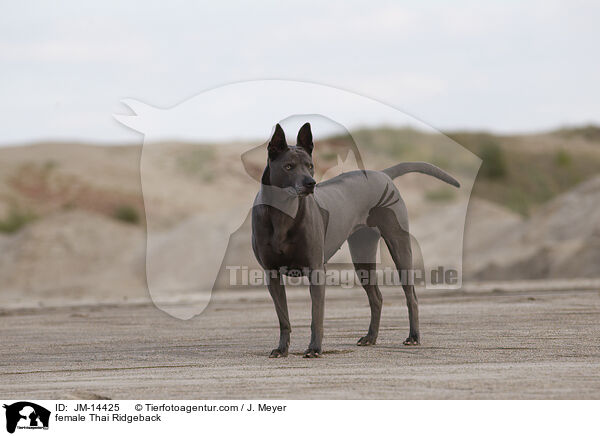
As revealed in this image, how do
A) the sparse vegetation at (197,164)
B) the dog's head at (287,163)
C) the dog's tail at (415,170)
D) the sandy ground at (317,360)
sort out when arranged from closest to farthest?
the sandy ground at (317,360), the dog's head at (287,163), the dog's tail at (415,170), the sparse vegetation at (197,164)

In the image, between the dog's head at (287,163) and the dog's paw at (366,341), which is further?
the dog's paw at (366,341)

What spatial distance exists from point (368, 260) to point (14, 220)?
123 feet

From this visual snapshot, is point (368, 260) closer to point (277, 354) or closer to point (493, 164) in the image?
point (277, 354)

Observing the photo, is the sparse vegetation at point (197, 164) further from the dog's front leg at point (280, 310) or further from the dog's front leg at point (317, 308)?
the dog's front leg at point (317, 308)

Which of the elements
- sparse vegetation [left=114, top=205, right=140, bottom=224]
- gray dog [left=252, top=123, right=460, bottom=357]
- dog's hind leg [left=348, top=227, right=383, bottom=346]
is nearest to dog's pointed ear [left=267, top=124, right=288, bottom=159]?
gray dog [left=252, top=123, right=460, bottom=357]

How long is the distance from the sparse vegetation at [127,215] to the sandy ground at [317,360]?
90.4 ft

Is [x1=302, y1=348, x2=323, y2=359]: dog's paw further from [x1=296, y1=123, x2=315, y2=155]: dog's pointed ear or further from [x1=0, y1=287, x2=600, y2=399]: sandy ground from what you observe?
[x1=296, y1=123, x2=315, y2=155]: dog's pointed ear

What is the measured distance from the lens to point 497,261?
27984 millimetres

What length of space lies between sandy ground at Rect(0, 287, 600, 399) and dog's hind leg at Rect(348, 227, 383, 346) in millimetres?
470

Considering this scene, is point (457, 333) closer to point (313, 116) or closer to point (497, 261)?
point (313, 116)

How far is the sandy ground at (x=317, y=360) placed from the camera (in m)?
6.77

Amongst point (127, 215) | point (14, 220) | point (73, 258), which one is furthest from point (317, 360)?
point (14, 220)

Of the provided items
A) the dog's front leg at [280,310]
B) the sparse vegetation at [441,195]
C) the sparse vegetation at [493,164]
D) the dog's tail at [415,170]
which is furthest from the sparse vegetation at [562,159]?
the dog's front leg at [280,310]

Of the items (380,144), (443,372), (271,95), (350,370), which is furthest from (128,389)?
(380,144)
